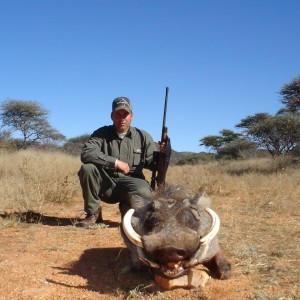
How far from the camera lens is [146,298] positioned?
295 centimetres

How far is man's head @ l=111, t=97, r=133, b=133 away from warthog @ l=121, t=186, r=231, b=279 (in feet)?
6.52

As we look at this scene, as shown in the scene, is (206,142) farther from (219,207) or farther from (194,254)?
(194,254)

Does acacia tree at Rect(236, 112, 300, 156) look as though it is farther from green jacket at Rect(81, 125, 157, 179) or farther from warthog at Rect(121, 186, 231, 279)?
warthog at Rect(121, 186, 231, 279)

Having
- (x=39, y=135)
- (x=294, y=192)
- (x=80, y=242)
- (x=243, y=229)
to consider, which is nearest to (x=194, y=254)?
(x=80, y=242)

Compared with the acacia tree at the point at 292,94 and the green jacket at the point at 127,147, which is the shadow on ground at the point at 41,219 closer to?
the green jacket at the point at 127,147

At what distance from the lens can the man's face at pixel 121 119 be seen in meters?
5.44

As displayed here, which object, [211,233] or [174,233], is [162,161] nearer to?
[211,233]

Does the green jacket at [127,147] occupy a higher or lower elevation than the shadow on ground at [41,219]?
higher

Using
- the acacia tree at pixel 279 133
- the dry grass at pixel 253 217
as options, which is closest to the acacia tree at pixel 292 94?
the acacia tree at pixel 279 133

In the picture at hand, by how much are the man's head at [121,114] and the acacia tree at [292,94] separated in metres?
14.4

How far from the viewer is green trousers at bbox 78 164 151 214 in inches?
211

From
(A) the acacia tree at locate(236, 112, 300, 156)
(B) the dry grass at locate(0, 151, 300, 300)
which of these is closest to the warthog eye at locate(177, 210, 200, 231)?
(B) the dry grass at locate(0, 151, 300, 300)

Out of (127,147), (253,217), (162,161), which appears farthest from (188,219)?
(253,217)

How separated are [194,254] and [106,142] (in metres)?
3.02
